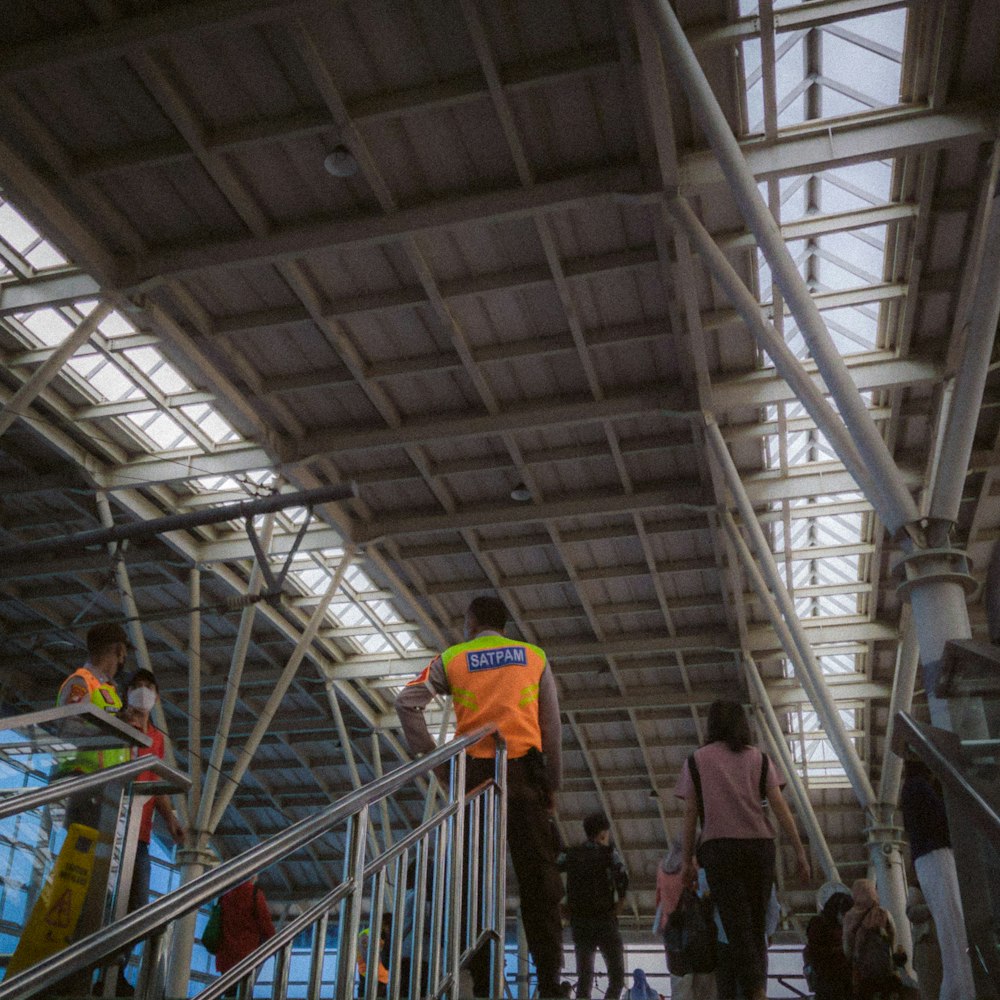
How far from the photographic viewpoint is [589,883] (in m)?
9.79

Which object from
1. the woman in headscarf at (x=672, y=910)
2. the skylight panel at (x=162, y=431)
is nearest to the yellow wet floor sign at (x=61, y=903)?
the woman in headscarf at (x=672, y=910)

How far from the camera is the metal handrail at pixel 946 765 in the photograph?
3.59m

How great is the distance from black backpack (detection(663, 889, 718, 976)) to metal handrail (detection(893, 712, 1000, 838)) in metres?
3.41

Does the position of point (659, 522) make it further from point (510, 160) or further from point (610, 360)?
point (510, 160)

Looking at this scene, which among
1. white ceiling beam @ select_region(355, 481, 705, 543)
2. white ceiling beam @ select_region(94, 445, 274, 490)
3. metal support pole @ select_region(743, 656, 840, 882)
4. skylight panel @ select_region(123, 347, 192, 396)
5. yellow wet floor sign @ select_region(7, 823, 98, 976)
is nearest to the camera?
yellow wet floor sign @ select_region(7, 823, 98, 976)

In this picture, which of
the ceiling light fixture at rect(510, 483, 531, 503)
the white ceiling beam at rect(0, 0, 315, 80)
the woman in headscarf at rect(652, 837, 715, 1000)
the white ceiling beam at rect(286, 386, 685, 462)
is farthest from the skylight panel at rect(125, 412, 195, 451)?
the woman in headscarf at rect(652, 837, 715, 1000)

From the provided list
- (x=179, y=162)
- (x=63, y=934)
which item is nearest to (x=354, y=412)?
(x=179, y=162)

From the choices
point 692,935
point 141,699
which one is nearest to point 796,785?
point 692,935

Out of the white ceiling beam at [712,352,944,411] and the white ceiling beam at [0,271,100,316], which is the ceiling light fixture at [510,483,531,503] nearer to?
the white ceiling beam at [712,352,944,411]

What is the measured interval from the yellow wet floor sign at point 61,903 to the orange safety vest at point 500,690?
86.7 inches

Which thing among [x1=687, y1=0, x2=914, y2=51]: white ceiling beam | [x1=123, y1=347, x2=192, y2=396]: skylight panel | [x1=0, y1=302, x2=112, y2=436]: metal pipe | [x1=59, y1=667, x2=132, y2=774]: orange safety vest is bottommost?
[x1=59, y1=667, x2=132, y2=774]: orange safety vest

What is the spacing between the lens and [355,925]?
4547mm

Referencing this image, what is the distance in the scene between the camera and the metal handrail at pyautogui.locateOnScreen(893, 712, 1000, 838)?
3588 millimetres

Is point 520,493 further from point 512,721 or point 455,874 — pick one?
point 455,874
